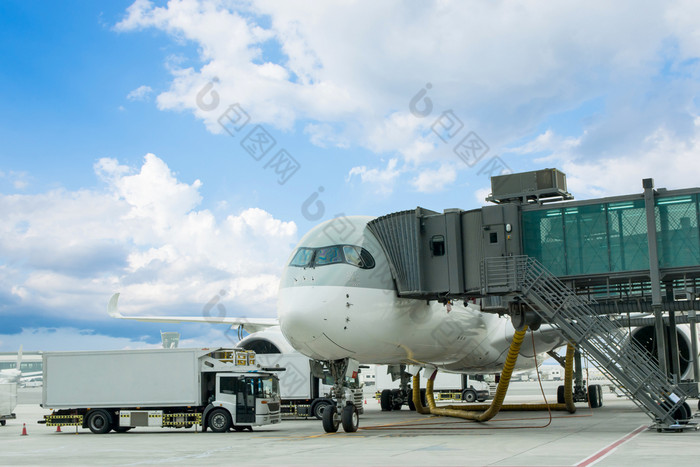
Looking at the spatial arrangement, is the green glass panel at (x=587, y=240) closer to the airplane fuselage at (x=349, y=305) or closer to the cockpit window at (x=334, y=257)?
the airplane fuselage at (x=349, y=305)

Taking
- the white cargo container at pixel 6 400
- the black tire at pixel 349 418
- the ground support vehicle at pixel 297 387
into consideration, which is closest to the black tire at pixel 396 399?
the ground support vehicle at pixel 297 387

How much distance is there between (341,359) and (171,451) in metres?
5.03

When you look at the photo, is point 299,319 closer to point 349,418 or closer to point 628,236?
point 349,418

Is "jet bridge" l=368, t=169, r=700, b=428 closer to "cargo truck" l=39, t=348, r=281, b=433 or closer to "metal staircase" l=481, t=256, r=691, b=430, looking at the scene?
"metal staircase" l=481, t=256, r=691, b=430

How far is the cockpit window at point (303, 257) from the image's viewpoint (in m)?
18.7

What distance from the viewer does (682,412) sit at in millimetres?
17500

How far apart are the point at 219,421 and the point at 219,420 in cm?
3

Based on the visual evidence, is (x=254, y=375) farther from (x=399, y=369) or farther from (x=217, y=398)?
(x=399, y=369)

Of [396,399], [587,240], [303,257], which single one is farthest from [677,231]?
[396,399]

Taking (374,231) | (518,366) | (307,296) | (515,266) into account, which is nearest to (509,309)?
(515,266)

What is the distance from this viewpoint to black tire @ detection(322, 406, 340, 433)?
18.6m

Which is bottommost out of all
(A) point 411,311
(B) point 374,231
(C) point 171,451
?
(C) point 171,451

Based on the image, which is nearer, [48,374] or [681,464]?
[681,464]

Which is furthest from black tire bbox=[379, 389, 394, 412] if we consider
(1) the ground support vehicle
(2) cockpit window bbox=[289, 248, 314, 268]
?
(2) cockpit window bbox=[289, 248, 314, 268]
